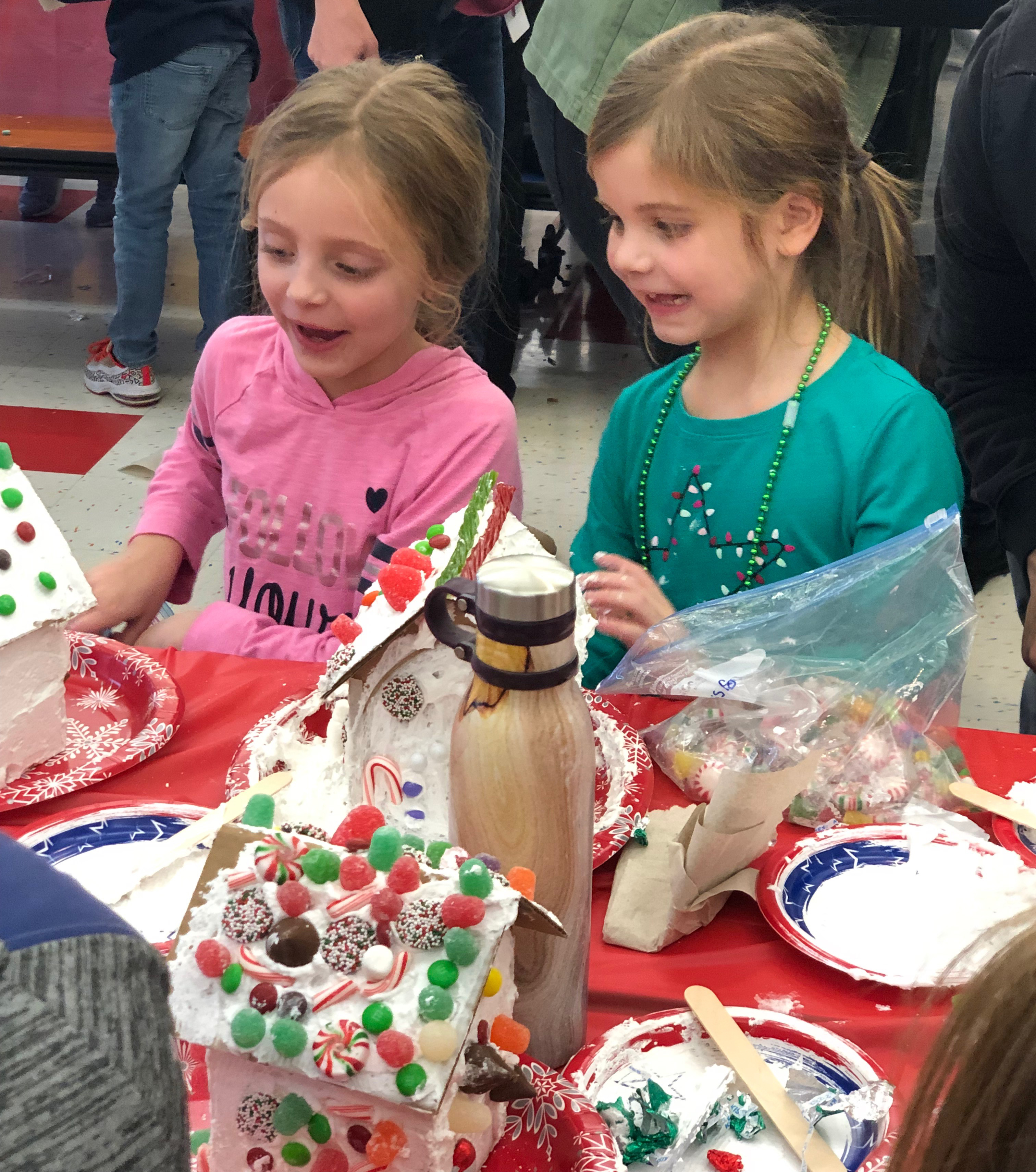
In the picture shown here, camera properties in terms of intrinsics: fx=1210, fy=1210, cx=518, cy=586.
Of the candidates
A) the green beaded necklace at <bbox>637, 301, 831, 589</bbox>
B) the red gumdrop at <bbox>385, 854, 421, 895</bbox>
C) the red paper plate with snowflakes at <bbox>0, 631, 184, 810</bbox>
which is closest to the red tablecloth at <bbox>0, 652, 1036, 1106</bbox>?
the red paper plate with snowflakes at <bbox>0, 631, 184, 810</bbox>

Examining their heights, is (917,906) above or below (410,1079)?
below

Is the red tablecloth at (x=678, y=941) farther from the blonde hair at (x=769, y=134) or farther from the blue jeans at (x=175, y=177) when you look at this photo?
the blue jeans at (x=175, y=177)

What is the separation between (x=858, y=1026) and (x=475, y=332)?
2.65m

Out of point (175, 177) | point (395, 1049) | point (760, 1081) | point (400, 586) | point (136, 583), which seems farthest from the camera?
point (175, 177)

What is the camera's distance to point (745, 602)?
112 cm

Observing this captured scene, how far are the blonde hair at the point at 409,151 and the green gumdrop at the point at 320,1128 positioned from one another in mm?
1123

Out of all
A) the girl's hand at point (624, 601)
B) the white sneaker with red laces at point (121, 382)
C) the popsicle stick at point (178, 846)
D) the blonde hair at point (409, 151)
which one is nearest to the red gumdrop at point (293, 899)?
the popsicle stick at point (178, 846)

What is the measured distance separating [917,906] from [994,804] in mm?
132

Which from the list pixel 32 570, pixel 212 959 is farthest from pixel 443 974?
pixel 32 570

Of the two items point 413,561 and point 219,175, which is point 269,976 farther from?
point 219,175

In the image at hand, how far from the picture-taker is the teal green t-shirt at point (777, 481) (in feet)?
4.58

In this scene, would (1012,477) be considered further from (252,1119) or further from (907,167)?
(252,1119)

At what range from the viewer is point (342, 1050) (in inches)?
22.7

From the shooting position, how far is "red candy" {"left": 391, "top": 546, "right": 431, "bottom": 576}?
93cm
